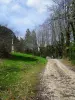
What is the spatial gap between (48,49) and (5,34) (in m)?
47.2

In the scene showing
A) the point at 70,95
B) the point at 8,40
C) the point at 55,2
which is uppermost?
the point at 55,2

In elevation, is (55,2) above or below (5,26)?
above

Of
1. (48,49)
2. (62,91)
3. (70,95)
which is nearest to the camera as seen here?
(70,95)

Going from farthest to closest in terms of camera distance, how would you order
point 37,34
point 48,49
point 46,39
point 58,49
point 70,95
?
point 37,34, point 46,39, point 48,49, point 58,49, point 70,95

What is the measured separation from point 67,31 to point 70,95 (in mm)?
42167

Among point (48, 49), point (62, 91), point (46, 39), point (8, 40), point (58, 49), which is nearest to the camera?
point (62, 91)

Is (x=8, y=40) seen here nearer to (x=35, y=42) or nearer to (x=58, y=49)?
(x=58, y=49)

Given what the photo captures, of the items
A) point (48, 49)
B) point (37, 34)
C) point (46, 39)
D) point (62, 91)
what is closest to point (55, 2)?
point (62, 91)

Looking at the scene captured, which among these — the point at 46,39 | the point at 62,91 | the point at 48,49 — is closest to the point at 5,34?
the point at 62,91

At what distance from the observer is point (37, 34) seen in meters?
114

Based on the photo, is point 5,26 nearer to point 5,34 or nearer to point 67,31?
point 5,34

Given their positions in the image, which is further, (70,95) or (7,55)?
(7,55)

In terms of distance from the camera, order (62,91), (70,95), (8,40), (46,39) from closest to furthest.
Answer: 1. (70,95)
2. (62,91)
3. (8,40)
4. (46,39)

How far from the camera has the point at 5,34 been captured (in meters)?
46.6
